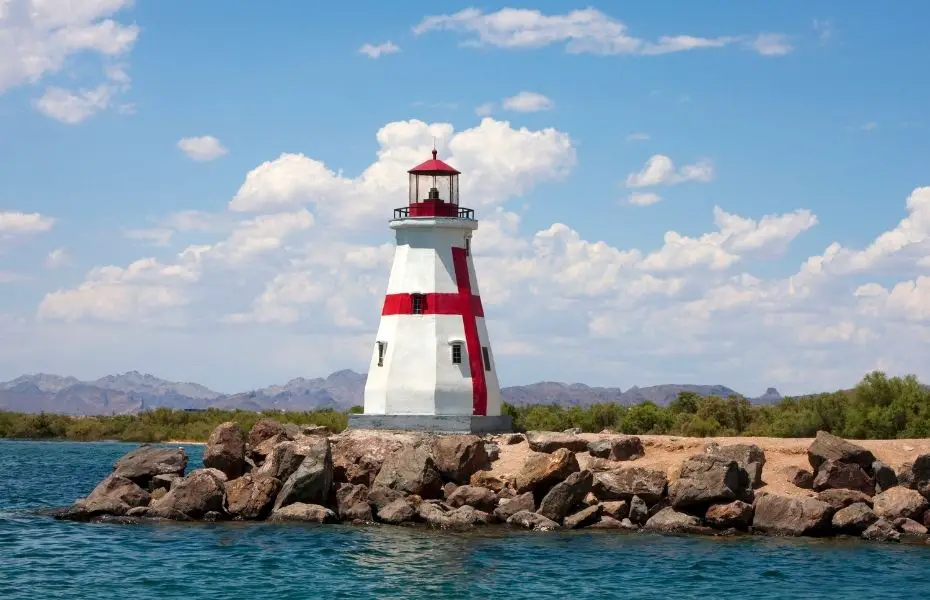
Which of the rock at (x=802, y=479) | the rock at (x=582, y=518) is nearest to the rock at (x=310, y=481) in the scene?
the rock at (x=582, y=518)

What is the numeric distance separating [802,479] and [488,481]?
8265 mm

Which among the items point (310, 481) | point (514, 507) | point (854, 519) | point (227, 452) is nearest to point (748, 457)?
point (854, 519)

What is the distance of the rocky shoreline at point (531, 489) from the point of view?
2973cm

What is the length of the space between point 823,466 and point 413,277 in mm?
13938

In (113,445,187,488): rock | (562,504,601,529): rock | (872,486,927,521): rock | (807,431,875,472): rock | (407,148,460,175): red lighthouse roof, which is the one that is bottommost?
(562,504,601,529): rock

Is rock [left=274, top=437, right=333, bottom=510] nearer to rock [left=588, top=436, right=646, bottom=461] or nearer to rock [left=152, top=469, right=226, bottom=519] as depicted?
rock [left=152, top=469, right=226, bottom=519]

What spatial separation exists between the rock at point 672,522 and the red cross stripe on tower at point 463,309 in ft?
29.9

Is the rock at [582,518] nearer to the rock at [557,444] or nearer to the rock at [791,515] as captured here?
the rock at [557,444]

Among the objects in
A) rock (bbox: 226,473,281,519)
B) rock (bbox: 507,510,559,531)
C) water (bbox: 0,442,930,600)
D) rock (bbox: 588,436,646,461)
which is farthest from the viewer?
rock (bbox: 588,436,646,461)

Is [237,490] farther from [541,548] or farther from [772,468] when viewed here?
[772,468]

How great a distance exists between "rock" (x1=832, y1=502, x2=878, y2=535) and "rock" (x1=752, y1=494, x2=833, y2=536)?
24 centimetres

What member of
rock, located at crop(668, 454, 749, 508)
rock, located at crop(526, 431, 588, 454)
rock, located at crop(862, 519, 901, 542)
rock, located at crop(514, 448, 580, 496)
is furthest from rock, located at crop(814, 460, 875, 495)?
rock, located at crop(526, 431, 588, 454)

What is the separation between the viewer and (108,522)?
105 feet

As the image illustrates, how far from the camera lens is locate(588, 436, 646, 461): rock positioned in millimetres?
33656
